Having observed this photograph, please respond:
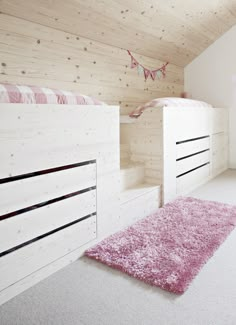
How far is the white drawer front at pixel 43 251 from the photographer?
4.39ft

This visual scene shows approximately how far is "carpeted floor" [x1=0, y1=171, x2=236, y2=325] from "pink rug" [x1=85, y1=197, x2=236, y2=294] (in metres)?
0.06

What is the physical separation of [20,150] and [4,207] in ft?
0.87

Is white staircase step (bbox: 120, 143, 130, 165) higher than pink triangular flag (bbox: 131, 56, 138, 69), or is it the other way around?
pink triangular flag (bbox: 131, 56, 138, 69)

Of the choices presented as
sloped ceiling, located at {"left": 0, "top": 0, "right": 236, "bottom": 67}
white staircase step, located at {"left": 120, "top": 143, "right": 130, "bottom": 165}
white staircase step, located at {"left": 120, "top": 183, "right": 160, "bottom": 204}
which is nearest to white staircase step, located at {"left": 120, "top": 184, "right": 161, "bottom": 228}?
white staircase step, located at {"left": 120, "top": 183, "right": 160, "bottom": 204}

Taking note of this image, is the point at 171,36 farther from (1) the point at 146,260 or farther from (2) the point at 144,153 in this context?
(1) the point at 146,260

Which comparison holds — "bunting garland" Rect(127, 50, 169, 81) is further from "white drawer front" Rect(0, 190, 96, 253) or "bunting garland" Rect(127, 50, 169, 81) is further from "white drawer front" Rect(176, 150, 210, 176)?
"white drawer front" Rect(0, 190, 96, 253)

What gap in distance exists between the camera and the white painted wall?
4035 mm

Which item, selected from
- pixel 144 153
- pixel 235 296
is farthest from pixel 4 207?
pixel 144 153

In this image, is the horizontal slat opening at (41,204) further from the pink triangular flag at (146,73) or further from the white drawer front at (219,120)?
the white drawer front at (219,120)

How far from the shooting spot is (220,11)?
10.9 feet

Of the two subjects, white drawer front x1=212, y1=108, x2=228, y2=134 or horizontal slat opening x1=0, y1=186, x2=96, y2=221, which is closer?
horizontal slat opening x1=0, y1=186, x2=96, y2=221

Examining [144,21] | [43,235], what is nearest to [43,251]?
[43,235]

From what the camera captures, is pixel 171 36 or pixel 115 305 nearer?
pixel 115 305

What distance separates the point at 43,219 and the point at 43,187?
163 mm
